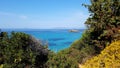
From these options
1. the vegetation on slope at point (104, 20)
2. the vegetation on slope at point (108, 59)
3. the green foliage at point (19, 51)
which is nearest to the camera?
the vegetation on slope at point (108, 59)

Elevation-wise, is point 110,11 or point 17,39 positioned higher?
point 110,11

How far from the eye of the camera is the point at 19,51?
16.0 m

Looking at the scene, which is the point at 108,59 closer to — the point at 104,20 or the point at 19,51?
the point at 19,51

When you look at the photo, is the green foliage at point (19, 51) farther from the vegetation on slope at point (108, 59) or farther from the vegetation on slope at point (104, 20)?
the vegetation on slope at point (104, 20)

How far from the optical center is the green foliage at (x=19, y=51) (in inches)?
623

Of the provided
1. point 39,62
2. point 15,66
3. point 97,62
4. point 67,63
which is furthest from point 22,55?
point 97,62

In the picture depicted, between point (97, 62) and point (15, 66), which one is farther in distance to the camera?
point (15, 66)

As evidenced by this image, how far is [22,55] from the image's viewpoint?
1595 cm

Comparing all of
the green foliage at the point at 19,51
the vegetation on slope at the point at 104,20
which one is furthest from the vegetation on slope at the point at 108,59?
the vegetation on slope at the point at 104,20

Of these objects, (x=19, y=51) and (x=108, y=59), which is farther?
Result: (x=19, y=51)

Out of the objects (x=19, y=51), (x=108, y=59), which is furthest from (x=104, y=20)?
(x=108, y=59)

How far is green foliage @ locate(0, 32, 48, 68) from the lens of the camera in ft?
51.9

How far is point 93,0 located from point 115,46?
12818 mm

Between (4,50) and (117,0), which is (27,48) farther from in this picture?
(117,0)
